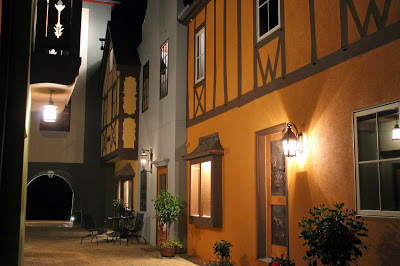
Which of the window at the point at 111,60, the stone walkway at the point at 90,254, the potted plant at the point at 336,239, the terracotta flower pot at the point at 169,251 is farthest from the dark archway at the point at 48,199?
the potted plant at the point at 336,239

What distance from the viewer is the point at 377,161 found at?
18.1ft

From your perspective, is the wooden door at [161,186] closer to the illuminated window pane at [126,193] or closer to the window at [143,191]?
the window at [143,191]

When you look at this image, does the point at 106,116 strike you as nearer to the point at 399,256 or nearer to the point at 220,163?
the point at 220,163

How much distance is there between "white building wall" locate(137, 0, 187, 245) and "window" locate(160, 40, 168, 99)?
206 mm

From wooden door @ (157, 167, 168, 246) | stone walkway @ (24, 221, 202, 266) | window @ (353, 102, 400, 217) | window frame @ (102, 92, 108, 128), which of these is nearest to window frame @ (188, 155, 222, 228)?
stone walkway @ (24, 221, 202, 266)

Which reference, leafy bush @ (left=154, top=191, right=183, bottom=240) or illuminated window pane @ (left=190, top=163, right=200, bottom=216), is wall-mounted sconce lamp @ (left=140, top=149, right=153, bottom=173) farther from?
illuminated window pane @ (left=190, top=163, right=200, bottom=216)

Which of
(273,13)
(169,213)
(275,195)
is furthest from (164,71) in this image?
(275,195)

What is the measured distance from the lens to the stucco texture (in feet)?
17.8

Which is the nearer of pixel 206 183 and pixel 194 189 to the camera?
pixel 206 183

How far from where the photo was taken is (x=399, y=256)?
504cm

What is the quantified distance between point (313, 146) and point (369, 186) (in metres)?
1.27

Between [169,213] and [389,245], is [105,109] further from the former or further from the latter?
[389,245]

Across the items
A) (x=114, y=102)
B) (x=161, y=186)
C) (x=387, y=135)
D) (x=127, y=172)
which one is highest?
(x=114, y=102)

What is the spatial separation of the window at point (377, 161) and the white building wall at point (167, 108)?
23.2ft
